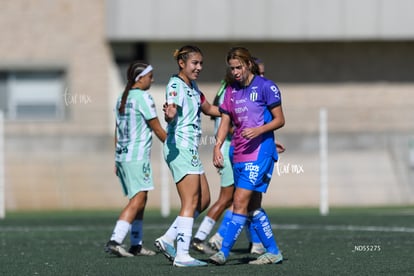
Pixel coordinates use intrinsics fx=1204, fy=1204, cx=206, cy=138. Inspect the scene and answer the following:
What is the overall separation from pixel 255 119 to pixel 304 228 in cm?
516

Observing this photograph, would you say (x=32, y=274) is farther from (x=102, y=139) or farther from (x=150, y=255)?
(x=102, y=139)

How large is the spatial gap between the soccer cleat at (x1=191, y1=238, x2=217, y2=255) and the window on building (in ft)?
48.2

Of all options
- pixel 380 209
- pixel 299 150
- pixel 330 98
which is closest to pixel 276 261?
pixel 380 209

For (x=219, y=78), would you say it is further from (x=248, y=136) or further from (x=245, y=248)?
(x=248, y=136)

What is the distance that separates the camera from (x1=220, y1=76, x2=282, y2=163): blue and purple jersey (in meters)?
10.8

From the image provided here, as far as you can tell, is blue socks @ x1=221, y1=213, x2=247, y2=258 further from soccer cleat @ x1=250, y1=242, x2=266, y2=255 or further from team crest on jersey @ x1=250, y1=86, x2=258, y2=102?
soccer cleat @ x1=250, y1=242, x2=266, y2=255

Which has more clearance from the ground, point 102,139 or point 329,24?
point 329,24

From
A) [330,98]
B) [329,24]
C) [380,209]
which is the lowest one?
[380,209]

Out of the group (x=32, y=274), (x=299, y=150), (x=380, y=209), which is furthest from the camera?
(x=299, y=150)

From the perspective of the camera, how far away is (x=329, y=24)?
25625 mm

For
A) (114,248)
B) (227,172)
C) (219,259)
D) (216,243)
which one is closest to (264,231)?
(219,259)

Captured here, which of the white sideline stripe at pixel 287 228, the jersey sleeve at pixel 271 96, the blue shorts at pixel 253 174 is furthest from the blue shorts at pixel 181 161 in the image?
the white sideline stripe at pixel 287 228

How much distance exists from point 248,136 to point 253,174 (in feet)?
1.21

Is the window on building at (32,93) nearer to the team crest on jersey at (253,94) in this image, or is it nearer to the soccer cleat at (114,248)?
the soccer cleat at (114,248)
